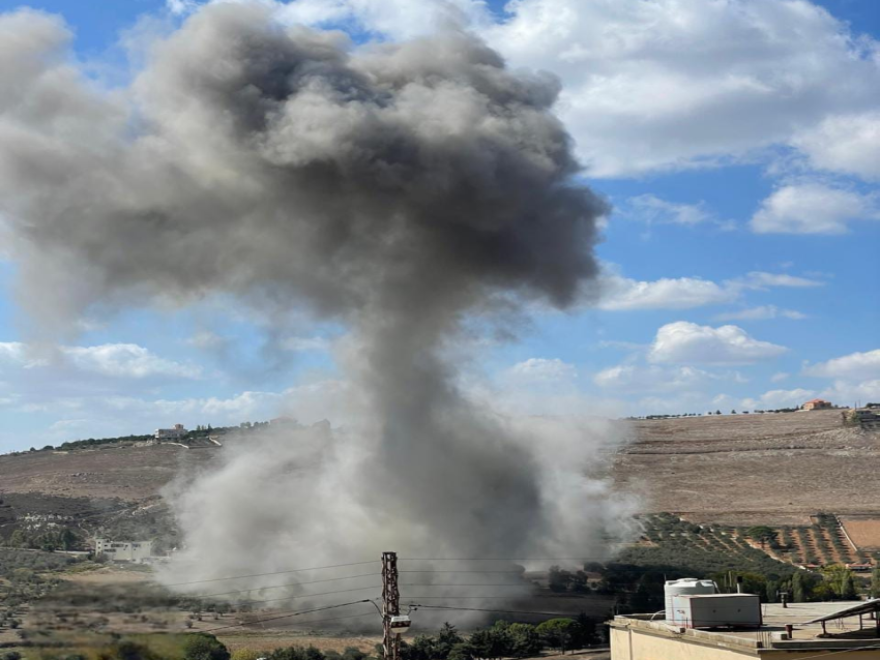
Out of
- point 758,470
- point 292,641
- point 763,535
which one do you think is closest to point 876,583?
point 763,535

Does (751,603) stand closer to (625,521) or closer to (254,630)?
(254,630)

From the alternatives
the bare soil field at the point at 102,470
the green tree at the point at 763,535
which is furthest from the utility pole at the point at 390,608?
the bare soil field at the point at 102,470

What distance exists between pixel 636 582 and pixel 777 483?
2095 inches

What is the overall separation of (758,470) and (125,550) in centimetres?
7164

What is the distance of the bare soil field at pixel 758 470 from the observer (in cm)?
9262

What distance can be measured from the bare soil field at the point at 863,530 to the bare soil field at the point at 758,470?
118 inches

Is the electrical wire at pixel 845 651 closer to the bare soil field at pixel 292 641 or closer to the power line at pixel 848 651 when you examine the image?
the power line at pixel 848 651

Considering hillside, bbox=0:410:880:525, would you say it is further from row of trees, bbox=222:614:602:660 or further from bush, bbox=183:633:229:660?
bush, bbox=183:633:229:660

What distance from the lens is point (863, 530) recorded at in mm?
79500

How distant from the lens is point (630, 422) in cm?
16188

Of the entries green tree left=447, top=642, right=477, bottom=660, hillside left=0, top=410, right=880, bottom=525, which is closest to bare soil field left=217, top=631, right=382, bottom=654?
green tree left=447, top=642, right=477, bottom=660

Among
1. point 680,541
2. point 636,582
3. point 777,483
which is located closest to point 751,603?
point 636,582

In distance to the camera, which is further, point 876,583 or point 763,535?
point 763,535

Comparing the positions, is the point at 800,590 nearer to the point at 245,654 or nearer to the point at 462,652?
the point at 462,652
